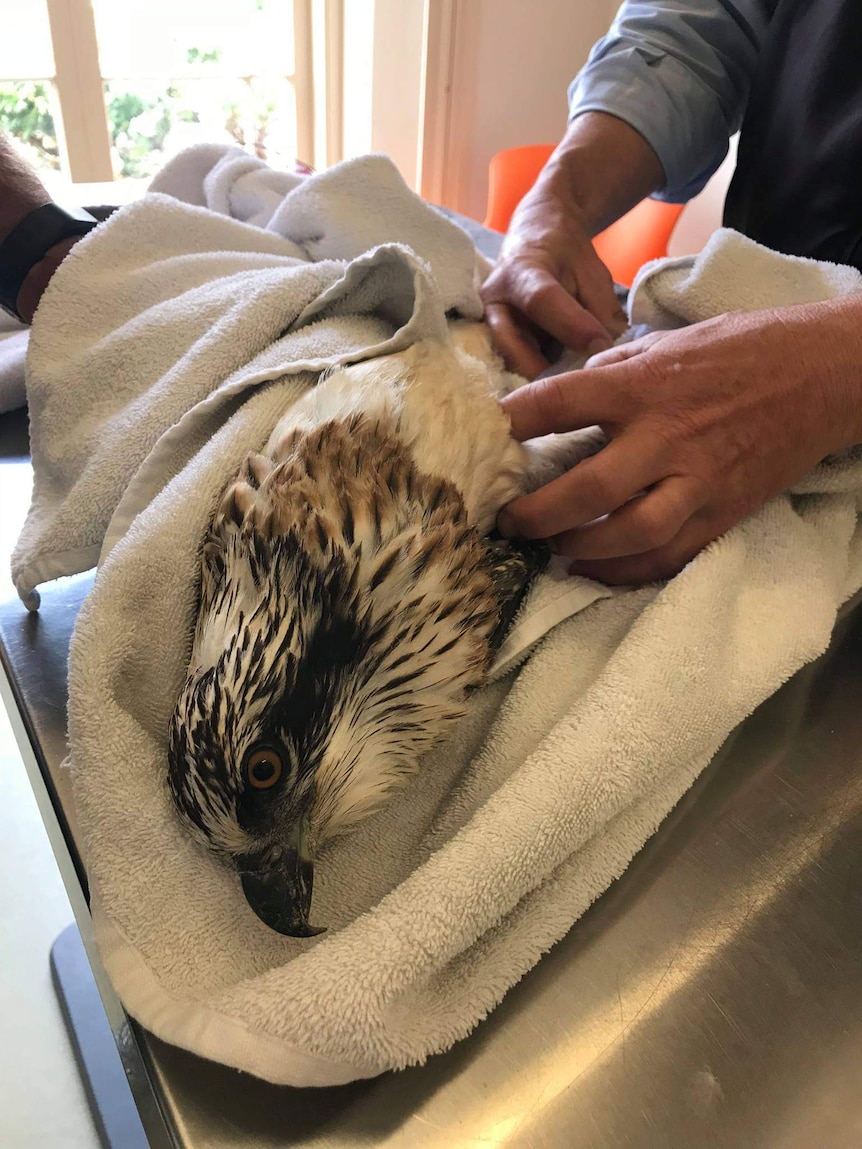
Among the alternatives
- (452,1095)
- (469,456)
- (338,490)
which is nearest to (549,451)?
(469,456)

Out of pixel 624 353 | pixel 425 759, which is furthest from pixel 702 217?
pixel 425 759

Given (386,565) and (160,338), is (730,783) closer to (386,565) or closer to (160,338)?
(386,565)

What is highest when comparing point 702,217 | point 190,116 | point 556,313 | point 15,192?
point 15,192

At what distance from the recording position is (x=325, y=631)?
716mm

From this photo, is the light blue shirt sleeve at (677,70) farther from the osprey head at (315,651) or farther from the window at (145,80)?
the window at (145,80)

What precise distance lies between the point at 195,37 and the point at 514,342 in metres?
3.47

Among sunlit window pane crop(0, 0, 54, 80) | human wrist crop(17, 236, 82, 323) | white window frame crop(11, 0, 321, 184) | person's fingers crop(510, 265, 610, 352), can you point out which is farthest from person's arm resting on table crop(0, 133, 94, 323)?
sunlit window pane crop(0, 0, 54, 80)

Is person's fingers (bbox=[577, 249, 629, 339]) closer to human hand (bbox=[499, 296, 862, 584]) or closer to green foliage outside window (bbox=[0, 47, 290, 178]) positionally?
human hand (bbox=[499, 296, 862, 584])

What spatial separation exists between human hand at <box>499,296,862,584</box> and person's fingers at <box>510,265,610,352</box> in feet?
0.84

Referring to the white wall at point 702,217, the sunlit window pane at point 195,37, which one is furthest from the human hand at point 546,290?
the sunlit window pane at point 195,37

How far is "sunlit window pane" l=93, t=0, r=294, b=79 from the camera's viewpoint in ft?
11.4

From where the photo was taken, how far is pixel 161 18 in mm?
3551

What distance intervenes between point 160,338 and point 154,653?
0.42m

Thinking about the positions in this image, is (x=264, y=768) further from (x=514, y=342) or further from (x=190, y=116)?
(x=190, y=116)
